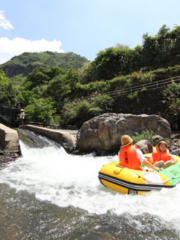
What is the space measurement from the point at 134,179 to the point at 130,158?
2.12 ft

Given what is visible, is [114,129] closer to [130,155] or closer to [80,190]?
[130,155]

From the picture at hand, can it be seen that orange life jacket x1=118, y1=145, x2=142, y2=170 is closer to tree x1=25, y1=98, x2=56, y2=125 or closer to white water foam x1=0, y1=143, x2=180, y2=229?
white water foam x1=0, y1=143, x2=180, y2=229

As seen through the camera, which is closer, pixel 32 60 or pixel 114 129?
pixel 114 129

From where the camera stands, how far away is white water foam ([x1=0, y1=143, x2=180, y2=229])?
3982mm

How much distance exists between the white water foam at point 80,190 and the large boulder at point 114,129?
1743 millimetres

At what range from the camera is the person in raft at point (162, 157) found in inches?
218

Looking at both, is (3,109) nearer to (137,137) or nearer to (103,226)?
(137,137)

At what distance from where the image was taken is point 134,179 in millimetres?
4469

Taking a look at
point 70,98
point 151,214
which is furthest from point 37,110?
point 151,214

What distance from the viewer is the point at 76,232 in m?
3.17

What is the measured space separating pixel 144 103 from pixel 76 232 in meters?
13.6

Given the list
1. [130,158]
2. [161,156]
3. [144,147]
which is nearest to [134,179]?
[130,158]

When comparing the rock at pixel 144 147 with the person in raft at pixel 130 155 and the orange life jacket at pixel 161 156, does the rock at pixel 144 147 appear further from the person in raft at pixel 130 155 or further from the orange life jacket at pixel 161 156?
the person in raft at pixel 130 155

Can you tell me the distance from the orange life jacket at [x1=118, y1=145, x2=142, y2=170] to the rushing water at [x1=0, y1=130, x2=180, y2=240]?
737mm
